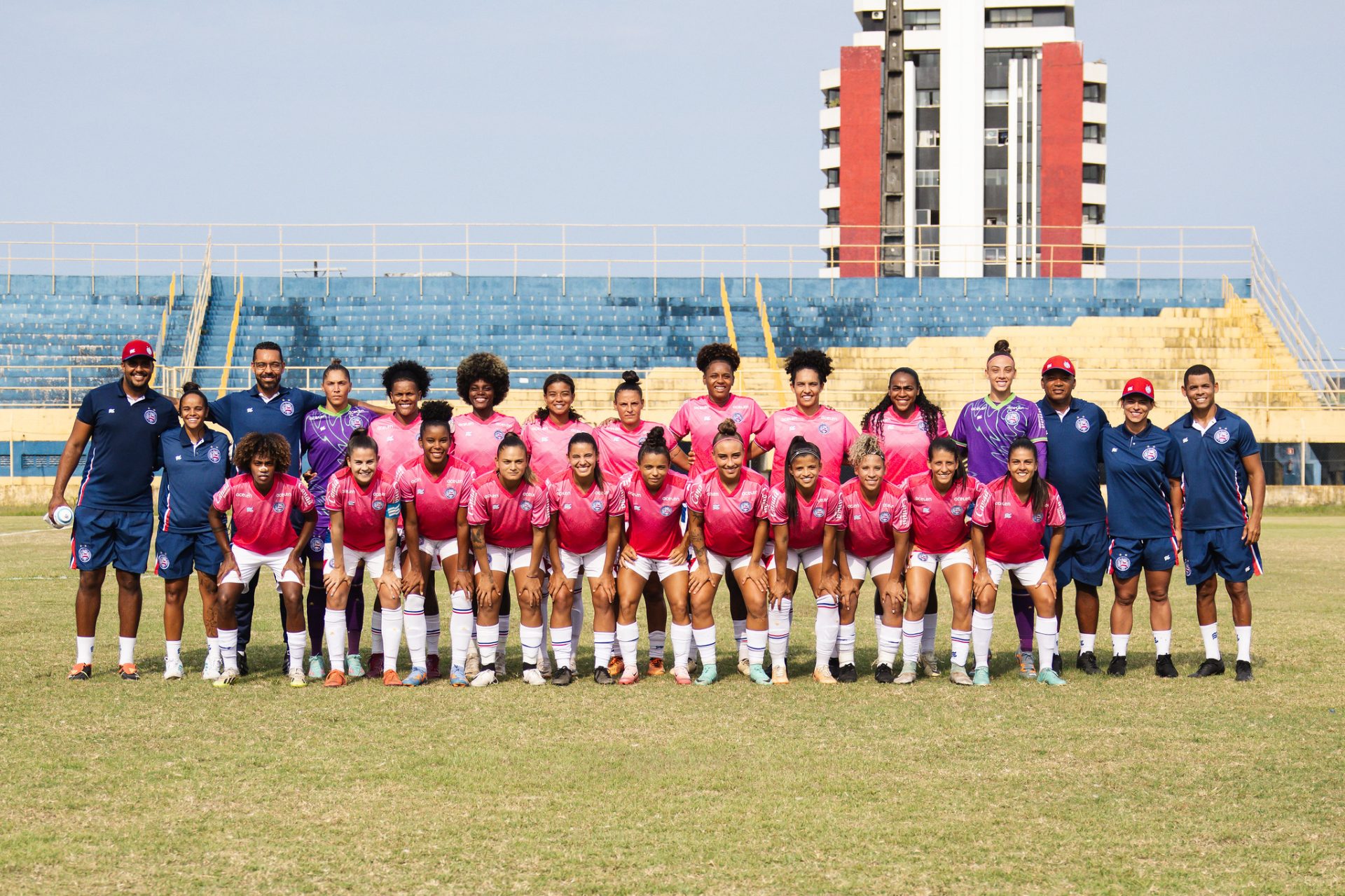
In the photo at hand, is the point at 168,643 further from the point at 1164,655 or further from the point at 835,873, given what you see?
the point at 1164,655

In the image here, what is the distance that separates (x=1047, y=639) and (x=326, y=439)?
4.79 meters

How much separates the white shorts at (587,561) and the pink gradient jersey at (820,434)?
125 cm

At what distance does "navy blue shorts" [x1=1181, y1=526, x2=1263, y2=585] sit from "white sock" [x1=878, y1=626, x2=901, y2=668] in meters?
1.94

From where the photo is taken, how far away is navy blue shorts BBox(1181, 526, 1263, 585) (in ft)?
28.6

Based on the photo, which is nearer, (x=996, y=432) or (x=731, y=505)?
(x=731, y=505)

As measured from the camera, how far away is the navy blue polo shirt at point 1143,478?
8.80 m

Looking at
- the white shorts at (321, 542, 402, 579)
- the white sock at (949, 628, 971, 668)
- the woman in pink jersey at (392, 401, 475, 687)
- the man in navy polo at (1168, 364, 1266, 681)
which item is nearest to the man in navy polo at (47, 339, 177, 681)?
the white shorts at (321, 542, 402, 579)

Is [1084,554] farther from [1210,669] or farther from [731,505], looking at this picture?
[731,505]

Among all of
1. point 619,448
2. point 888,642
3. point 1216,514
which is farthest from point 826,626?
point 1216,514

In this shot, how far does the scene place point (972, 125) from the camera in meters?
59.3

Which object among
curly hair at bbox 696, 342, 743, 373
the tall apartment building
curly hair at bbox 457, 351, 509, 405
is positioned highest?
the tall apartment building

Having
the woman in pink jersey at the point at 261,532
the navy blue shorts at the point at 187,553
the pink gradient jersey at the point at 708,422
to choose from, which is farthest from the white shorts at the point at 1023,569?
the navy blue shorts at the point at 187,553

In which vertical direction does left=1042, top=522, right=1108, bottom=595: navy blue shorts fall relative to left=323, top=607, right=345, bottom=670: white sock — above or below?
above

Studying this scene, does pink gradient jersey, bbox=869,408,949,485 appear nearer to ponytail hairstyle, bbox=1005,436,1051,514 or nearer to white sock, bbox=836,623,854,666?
ponytail hairstyle, bbox=1005,436,1051,514
